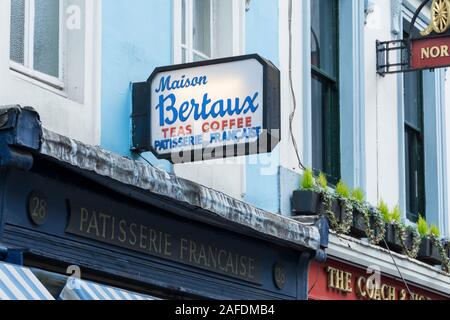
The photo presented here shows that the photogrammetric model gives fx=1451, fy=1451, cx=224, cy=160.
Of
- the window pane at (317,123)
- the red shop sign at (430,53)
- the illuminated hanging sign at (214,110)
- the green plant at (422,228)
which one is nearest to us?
the illuminated hanging sign at (214,110)

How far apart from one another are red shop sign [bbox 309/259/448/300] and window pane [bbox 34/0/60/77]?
4.79 metres

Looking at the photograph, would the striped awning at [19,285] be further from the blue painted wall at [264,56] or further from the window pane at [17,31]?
the blue painted wall at [264,56]

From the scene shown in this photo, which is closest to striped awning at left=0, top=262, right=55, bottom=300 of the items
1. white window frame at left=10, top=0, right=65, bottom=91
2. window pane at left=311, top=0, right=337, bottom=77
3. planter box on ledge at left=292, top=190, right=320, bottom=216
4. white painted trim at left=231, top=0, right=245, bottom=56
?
white window frame at left=10, top=0, right=65, bottom=91

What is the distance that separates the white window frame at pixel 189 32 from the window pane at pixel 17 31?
2.15m

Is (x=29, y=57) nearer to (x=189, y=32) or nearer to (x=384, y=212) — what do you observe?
(x=189, y=32)

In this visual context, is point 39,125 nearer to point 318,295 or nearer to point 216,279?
point 216,279

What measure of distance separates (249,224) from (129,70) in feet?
6.17

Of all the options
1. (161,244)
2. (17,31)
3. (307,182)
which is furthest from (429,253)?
(17,31)

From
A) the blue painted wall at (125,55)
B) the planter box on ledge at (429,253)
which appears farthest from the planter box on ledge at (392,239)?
the blue painted wall at (125,55)

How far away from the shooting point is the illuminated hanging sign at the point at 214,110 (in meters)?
12.1

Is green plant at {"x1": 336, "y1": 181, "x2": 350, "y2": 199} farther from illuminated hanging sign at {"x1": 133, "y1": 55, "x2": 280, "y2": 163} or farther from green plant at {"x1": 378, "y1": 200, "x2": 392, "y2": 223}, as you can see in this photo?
illuminated hanging sign at {"x1": 133, "y1": 55, "x2": 280, "y2": 163}

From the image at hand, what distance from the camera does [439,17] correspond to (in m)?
17.7

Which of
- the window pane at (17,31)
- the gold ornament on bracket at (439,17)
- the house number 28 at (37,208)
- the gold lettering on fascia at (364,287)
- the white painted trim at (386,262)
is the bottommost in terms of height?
the house number 28 at (37,208)
